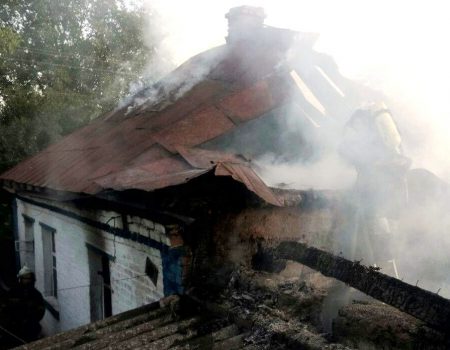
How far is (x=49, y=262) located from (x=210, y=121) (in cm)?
542

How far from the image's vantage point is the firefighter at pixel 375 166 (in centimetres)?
538

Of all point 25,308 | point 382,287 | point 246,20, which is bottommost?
point 25,308

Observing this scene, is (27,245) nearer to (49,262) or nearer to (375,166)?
(49,262)

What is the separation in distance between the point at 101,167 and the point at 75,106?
12528 millimetres

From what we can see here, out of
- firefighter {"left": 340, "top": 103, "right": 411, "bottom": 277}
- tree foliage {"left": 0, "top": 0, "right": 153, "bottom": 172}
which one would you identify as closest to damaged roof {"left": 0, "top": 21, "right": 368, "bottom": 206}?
firefighter {"left": 340, "top": 103, "right": 411, "bottom": 277}

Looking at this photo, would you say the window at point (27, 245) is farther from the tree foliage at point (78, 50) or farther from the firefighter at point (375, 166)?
the tree foliage at point (78, 50)

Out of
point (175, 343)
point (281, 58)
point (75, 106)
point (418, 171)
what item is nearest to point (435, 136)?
point (418, 171)

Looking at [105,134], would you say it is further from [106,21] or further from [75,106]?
[106,21]

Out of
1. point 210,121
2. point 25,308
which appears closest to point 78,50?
point 25,308

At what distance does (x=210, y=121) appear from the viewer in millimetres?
6176

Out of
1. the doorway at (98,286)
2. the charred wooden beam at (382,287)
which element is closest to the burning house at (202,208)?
the doorway at (98,286)

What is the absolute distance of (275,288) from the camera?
13.0ft

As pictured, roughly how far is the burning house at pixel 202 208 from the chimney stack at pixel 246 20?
0.03 metres

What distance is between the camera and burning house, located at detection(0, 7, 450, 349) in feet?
12.0
